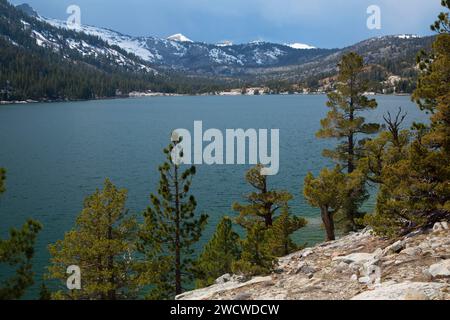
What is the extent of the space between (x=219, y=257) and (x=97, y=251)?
7363 millimetres

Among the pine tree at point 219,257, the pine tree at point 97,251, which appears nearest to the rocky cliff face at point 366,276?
the pine tree at point 97,251

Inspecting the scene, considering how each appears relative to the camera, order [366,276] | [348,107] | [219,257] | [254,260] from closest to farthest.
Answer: [366,276] < [254,260] < [219,257] < [348,107]

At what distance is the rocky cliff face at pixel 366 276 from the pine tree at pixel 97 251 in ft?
19.1

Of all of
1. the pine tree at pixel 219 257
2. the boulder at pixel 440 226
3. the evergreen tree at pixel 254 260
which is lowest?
the pine tree at pixel 219 257

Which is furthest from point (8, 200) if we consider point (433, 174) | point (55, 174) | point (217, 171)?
point (433, 174)

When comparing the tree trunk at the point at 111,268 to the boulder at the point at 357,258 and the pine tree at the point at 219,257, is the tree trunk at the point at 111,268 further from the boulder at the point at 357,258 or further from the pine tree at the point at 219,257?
the boulder at the point at 357,258

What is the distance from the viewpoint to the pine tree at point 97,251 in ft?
74.7

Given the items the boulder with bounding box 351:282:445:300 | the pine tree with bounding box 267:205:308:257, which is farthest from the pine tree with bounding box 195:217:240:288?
the boulder with bounding box 351:282:445:300

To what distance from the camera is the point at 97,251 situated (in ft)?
74.2

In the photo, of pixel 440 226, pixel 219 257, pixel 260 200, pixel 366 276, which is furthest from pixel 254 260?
pixel 260 200

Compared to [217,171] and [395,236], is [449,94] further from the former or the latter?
[217,171]

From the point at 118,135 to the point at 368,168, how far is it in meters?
94.1

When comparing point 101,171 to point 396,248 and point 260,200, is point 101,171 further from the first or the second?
point 396,248
